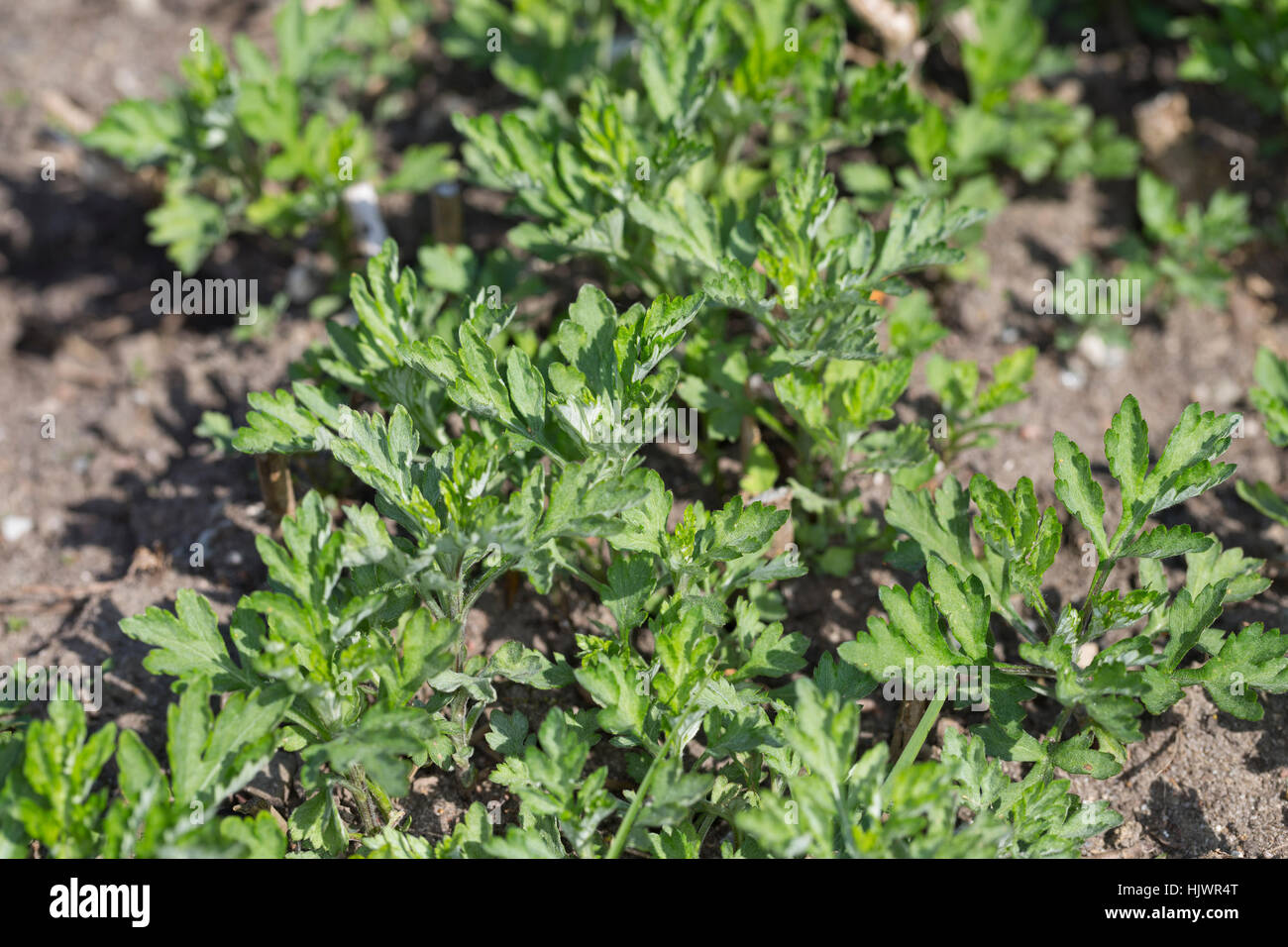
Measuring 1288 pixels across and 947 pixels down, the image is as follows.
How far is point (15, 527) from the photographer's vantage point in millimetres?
4051

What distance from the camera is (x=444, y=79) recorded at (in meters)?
5.18

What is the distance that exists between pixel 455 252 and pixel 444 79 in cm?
180

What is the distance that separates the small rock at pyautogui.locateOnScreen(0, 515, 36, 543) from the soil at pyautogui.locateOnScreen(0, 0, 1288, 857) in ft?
0.13

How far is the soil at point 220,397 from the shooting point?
3266mm

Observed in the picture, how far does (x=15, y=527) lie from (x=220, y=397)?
86 cm

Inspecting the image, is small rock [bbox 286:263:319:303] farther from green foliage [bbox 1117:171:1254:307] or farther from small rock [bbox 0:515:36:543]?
green foliage [bbox 1117:171:1254:307]

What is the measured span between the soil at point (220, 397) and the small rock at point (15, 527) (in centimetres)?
4

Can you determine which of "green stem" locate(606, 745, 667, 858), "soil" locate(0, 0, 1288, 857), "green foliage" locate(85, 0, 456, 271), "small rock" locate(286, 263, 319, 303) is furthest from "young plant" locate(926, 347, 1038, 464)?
"small rock" locate(286, 263, 319, 303)

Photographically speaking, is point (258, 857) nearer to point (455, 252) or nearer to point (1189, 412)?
point (455, 252)

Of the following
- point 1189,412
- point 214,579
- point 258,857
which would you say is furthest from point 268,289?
point 1189,412

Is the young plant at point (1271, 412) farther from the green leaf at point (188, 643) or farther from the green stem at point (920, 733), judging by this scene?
the green leaf at point (188, 643)

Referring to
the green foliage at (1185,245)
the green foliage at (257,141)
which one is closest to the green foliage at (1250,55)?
the green foliage at (1185,245)

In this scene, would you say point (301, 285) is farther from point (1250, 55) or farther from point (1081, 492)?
point (1250, 55)

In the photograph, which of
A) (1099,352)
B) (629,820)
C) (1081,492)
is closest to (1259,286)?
(1099,352)
